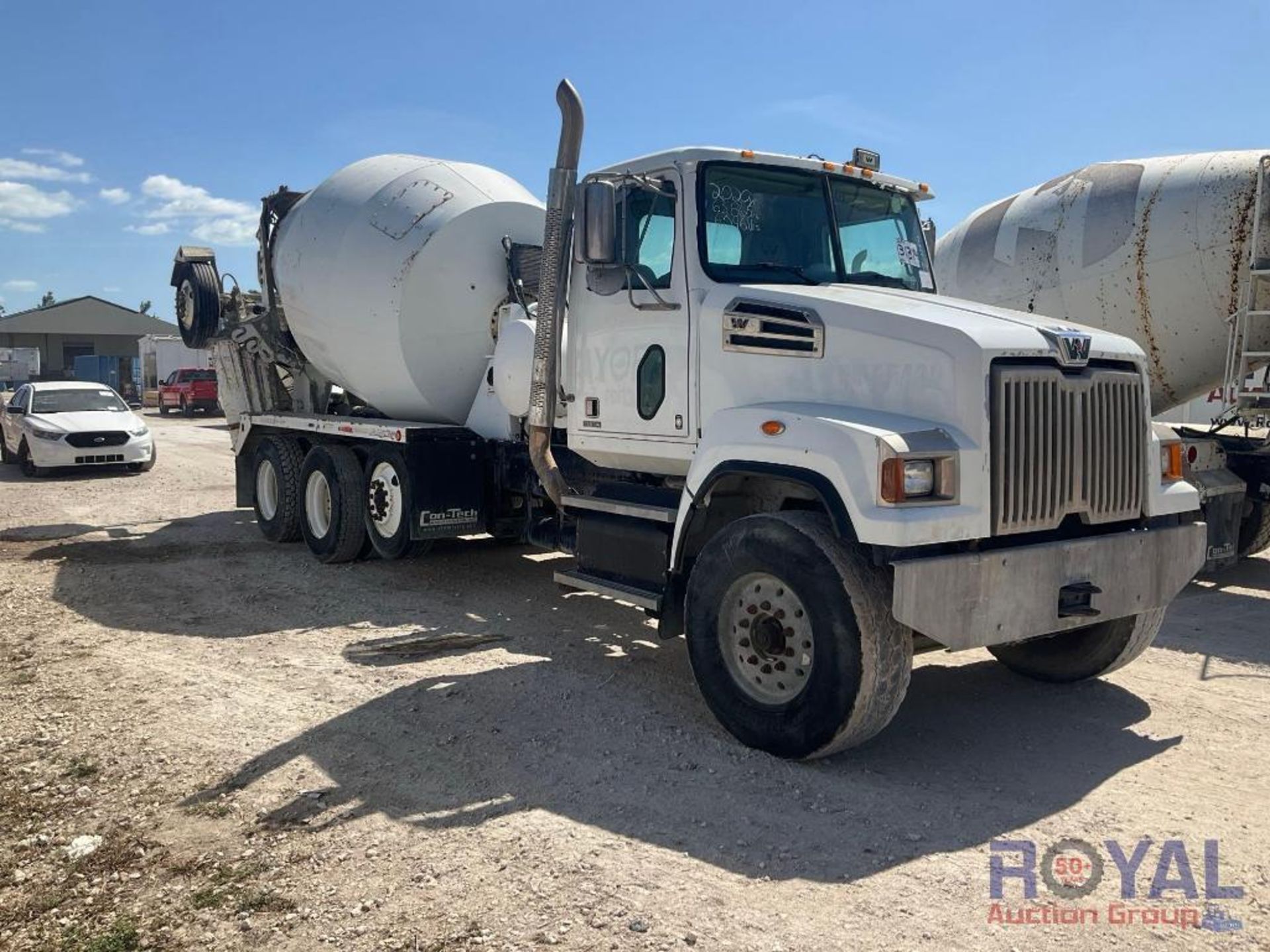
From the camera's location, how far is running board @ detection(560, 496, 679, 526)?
6.07 meters

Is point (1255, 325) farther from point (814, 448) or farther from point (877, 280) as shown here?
point (814, 448)

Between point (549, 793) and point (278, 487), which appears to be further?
point (278, 487)

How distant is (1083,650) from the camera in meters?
6.05

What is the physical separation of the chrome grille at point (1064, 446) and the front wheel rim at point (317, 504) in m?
7.29

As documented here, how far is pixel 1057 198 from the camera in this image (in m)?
10.3

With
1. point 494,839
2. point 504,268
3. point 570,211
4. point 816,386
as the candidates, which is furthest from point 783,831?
point 504,268

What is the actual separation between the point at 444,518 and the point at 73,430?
11.7m

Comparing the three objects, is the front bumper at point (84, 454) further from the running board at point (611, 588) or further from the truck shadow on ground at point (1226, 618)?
the truck shadow on ground at point (1226, 618)

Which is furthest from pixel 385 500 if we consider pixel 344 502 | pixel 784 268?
pixel 784 268

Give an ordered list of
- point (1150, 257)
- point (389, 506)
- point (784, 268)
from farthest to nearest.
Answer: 1. point (389, 506)
2. point (1150, 257)
3. point (784, 268)

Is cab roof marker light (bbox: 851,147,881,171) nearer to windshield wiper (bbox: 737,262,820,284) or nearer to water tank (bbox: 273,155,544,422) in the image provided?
windshield wiper (bbox: 737,262,820,284)

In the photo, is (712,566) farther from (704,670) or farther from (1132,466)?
(1132,466)

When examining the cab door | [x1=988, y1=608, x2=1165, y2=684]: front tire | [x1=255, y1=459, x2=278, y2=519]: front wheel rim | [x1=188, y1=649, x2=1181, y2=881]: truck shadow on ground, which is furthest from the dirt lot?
[x1=255, y1=459, x2=278, y2=519]: front wheel rim

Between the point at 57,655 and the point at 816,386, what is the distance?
5.22 m
